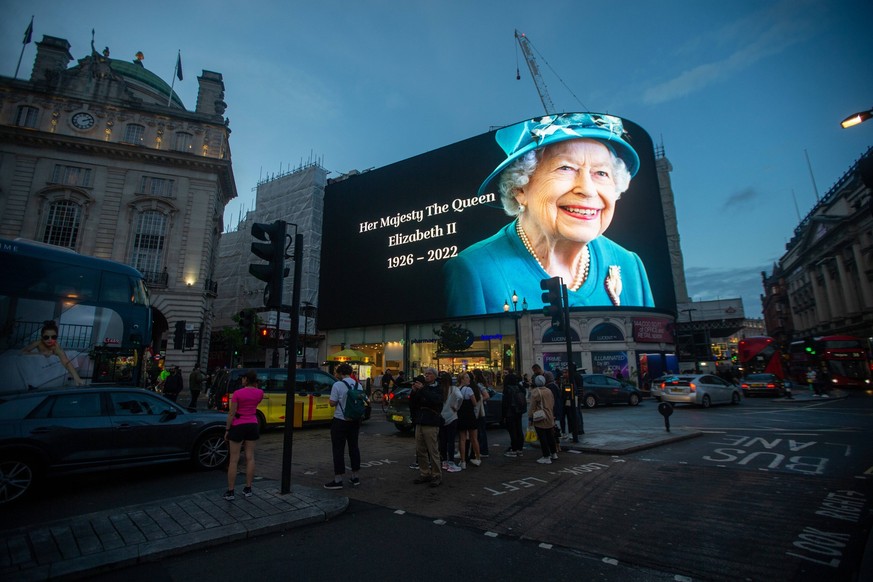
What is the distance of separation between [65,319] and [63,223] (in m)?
26.3

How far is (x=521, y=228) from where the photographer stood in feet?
113

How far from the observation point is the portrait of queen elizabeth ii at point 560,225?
32688mm

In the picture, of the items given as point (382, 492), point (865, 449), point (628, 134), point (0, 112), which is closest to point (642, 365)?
point (628, 134)

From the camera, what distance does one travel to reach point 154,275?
30812 mm

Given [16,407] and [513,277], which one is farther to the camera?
[513,277]

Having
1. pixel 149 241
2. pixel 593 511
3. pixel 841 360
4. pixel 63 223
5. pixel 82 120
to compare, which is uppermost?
pixel 82 120

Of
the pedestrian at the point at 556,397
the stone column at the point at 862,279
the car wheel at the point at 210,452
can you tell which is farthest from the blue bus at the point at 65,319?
the stone column at the point at 862,279

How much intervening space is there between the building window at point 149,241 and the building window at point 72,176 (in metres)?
4.38

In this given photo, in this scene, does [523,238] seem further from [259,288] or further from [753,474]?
[259,288]

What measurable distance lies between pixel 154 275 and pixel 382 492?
105ft

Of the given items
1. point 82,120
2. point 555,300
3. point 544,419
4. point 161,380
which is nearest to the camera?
point 544,419

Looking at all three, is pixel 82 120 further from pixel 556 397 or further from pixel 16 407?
pixel 556 397

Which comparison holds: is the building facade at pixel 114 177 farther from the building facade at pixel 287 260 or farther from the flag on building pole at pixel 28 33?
the building facade at pixel 287 260

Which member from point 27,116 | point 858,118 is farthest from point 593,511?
point 27,116
